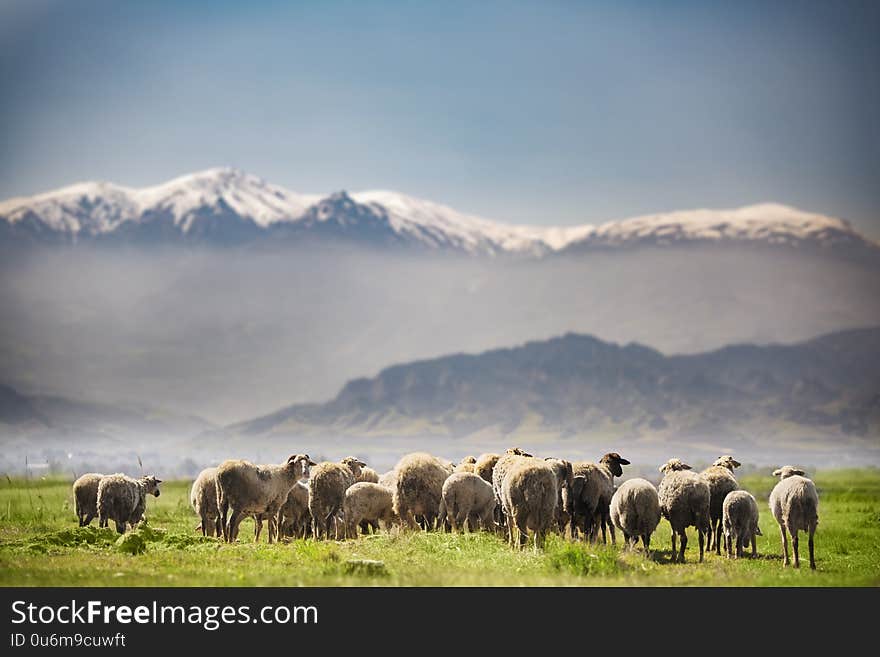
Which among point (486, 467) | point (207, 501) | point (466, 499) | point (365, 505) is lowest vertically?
point (365, 505)

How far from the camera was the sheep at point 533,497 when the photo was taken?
33344 millimetres

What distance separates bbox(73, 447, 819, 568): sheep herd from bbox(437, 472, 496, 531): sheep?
0.11 ft

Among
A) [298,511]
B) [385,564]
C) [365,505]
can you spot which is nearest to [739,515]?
[385,564]

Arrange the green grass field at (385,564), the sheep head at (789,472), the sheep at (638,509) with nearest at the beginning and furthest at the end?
the green grass field at (385,564)
the sheep at (638,509)
the sheep head at (789,472)

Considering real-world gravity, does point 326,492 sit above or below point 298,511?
above

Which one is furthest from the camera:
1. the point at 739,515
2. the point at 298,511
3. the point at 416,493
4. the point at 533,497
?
the point at 298,511

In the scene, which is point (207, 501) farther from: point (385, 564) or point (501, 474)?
point (385, 564)

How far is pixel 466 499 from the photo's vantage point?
36.2 meters

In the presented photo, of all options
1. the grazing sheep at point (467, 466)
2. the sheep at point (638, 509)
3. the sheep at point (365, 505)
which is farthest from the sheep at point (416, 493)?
the sheep at point (638, 509)

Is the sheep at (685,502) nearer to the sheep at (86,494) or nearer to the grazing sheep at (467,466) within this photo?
the grazing sheep at (467,466)

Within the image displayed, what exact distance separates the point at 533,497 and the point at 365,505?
842 centimetres

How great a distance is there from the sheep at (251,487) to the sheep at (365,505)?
2.21 meters
